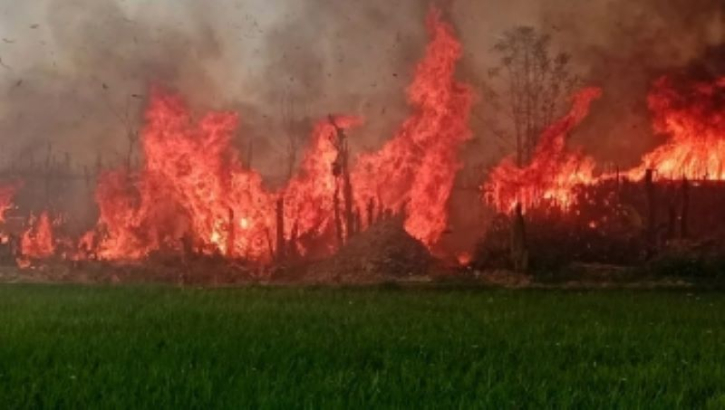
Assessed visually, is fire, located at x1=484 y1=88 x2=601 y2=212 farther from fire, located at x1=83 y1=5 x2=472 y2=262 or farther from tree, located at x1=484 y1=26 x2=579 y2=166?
tree, located at x1=484 y1=26 x2=579 y2=166

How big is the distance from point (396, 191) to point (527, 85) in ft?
34.3

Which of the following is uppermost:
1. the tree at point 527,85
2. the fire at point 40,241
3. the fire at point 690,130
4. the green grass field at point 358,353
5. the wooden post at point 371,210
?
the tree at point 527,85

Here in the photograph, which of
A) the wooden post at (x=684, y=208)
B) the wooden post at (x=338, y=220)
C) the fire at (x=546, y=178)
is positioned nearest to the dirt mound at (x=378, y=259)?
the wooden post at (x=338, y=220)

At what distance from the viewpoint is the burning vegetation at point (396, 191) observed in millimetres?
32156

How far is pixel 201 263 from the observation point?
31.0 metres

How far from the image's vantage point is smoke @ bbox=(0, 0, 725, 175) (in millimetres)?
37812

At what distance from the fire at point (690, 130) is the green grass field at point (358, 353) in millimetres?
15062

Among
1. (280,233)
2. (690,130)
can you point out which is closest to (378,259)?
(280,233)

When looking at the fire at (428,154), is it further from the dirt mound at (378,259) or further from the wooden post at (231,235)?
the wooden post at (231,235)

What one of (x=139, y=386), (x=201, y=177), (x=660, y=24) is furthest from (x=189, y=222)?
(x=139, y=386)

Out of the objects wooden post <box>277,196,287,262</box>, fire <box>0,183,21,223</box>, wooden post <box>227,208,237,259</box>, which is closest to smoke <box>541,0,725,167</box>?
wooden post <box>277,196,287,262</box>

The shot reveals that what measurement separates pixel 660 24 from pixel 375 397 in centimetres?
3289

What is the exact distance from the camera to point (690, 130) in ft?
115

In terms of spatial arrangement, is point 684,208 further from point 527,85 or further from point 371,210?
point 527,85
